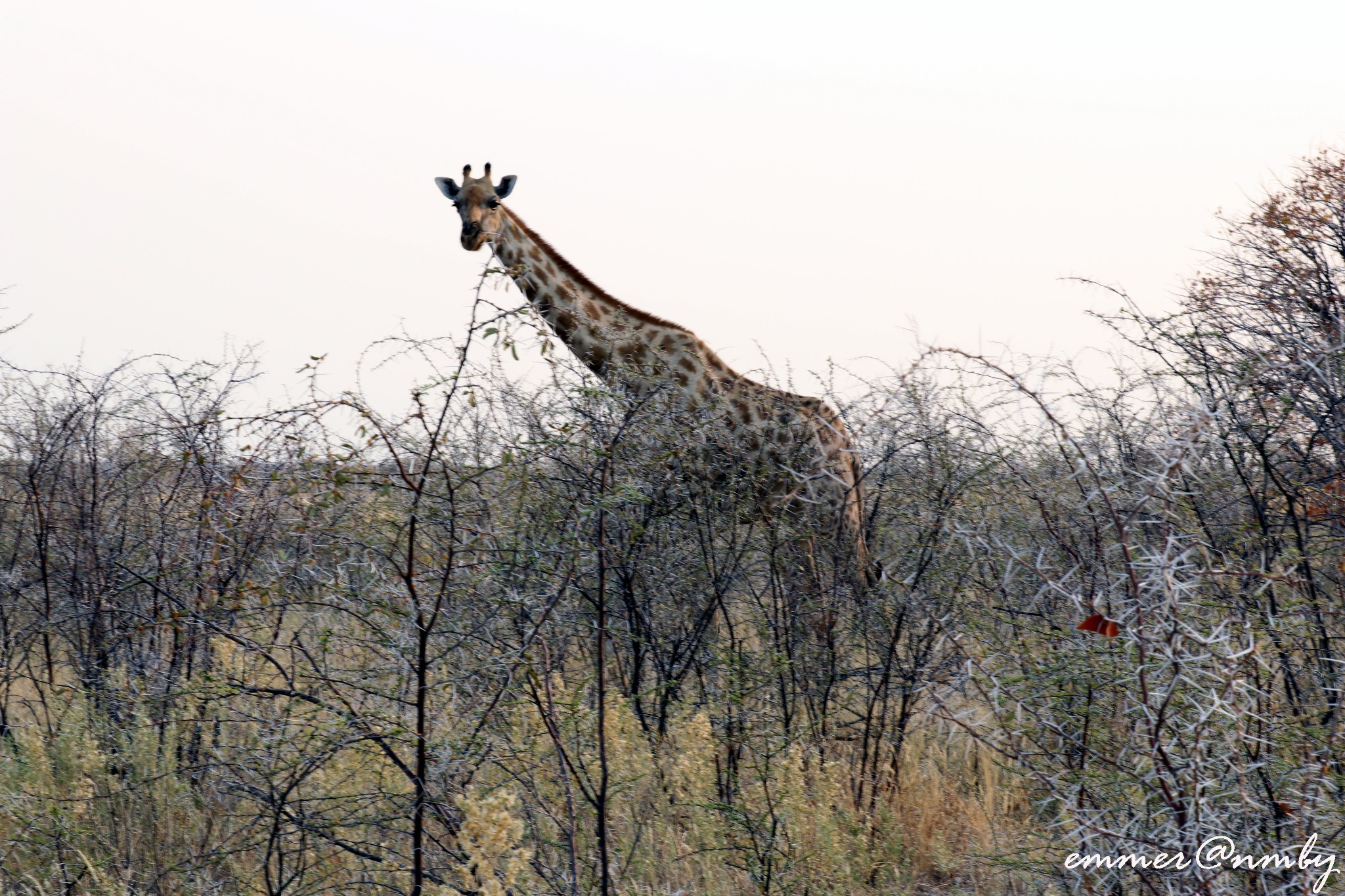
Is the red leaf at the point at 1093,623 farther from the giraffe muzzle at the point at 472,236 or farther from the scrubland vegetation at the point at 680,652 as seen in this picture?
the giraffe muzzle at the point at 472,236

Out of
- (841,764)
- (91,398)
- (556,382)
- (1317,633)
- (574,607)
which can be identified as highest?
(91,398)

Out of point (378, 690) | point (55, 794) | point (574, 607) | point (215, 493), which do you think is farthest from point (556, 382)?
point (55, 794)

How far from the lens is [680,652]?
5.36m

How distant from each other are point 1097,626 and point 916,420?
248 cm

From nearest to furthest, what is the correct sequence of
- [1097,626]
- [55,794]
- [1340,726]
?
1. [1097,626]
2. [1340,726]
3. [55,794]

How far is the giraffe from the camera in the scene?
5.76 m

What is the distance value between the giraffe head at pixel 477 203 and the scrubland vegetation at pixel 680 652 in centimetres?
246

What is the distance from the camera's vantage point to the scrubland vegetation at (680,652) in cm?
285

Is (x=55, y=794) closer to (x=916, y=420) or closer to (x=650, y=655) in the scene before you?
(x=650, y=655)

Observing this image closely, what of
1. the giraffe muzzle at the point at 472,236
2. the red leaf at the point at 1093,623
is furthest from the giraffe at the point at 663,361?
the red leaf at the point at 1093,623

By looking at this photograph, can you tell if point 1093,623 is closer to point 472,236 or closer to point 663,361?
point 663,361

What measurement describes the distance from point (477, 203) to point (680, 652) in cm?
423

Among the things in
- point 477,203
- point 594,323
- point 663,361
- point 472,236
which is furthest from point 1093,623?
point 477,203

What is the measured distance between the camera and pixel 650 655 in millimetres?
5633
